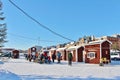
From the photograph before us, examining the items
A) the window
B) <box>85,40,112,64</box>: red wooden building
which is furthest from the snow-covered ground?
the window

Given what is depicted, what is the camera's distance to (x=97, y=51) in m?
41.4

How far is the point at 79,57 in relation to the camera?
162 ft

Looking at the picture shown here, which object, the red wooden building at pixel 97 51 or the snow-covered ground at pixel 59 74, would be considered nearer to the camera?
the snow-covered ground at pixel 59 74

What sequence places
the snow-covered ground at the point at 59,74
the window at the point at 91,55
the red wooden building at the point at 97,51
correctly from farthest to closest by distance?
1. the window at the point at 91,55
2. the red wooden building at the point at 97,51
3. the snow-covered ground at the point at 59,74

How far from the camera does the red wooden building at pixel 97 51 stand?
133 ft

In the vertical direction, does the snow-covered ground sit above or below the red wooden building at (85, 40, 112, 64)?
below

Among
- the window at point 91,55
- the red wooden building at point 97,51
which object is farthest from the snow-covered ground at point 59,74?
the window at point 91,55

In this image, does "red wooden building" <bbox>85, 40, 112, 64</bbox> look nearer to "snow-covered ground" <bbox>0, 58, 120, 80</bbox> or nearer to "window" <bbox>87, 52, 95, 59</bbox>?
"window" <bbox>87, 52, 95, 59</bbox>

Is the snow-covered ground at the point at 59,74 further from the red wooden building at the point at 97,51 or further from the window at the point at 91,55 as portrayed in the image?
the window at the point at 91,55

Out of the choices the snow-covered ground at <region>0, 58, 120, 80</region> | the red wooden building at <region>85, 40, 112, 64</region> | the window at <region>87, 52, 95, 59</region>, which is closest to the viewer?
the snow-covered ground at <region>0, 58, 120, 80</region>

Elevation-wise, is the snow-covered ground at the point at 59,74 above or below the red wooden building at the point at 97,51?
below

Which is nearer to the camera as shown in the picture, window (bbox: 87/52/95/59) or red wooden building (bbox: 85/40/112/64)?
red wooden building (bbox: 85/40/112/64)

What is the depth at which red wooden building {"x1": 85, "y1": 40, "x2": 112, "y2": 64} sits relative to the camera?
40.6 m

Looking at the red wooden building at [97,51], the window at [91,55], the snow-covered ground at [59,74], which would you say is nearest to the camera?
the snow-covered ground at [59,74]
